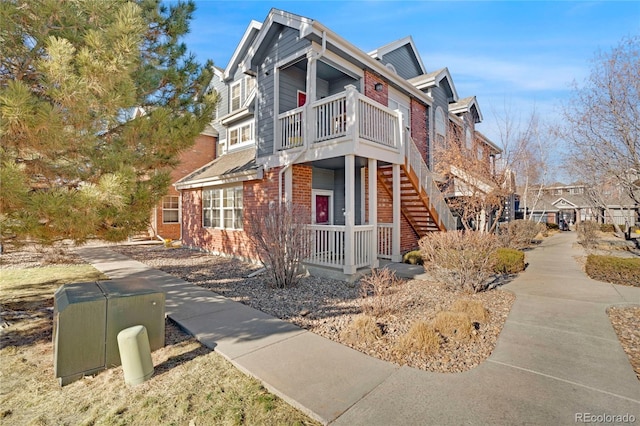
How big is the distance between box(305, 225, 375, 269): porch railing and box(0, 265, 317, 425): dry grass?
4.71m

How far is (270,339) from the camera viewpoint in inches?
183

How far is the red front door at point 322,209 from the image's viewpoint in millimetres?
11520

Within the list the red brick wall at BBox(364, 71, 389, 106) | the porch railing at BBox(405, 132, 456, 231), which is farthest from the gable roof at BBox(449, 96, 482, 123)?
the porch railing at BBox(405, 132, 456, 231)

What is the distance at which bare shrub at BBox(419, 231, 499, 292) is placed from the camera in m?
7.10

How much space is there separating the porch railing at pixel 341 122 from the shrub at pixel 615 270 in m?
6.39

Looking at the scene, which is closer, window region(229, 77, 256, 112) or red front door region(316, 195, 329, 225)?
red front door region(316, 195, 329, 225)

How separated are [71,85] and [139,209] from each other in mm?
2370

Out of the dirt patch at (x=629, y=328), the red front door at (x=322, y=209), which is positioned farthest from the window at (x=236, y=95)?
the dirt patch at (x=629, y=328)

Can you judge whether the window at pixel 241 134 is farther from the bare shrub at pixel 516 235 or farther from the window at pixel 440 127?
the bare shrub at pixel 516 235

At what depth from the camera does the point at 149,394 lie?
3.32m

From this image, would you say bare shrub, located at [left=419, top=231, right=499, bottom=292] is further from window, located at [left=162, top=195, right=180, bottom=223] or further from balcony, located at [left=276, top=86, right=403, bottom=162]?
window, located at [left=162, top=195, right=180, bottom=223]

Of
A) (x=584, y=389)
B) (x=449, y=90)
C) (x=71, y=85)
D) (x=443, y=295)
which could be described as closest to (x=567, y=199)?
(x=449, y=90)

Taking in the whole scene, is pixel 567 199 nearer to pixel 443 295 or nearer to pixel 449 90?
pixel 449 90

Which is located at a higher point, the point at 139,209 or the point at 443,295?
the point at 139,209
